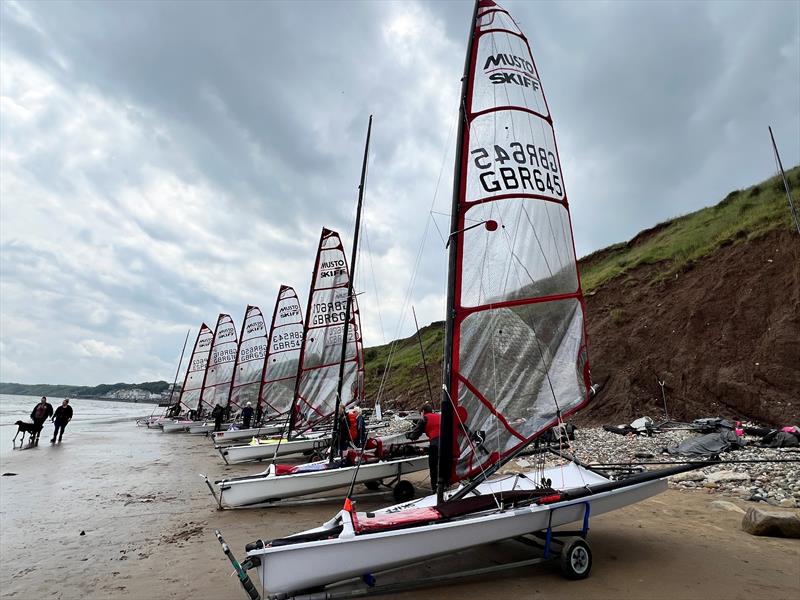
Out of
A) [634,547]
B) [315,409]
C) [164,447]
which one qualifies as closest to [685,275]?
[315,409]

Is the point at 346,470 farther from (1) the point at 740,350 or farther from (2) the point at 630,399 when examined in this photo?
(1) the point at 740,350

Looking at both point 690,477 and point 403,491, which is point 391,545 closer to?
point 403,491

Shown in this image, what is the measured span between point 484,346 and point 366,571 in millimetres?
2763

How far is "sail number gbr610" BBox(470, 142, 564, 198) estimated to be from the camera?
585 cm

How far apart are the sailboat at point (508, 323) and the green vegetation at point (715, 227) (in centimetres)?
1694

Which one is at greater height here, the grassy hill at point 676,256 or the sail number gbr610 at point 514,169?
the grassy hill at point 676,256

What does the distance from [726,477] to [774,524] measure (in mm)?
2913

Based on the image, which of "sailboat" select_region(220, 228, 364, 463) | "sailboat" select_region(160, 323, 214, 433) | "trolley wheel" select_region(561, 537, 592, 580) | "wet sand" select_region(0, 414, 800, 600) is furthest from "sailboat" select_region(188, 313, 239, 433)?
"trolley wheel" select_region(561, 537, 592, 580)

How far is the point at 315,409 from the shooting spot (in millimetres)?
14117

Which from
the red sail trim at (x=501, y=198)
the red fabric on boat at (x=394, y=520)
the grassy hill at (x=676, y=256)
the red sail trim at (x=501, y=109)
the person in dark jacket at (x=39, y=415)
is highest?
the grassy hill at (x=676, y=256)

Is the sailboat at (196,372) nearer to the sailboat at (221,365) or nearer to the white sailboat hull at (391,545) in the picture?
the sailboat at (221,365)

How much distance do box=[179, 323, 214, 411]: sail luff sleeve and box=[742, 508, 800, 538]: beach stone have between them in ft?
93.5

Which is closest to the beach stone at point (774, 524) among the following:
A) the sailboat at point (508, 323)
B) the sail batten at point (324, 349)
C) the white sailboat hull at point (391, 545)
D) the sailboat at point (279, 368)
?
the sailboat at point (508, 323)

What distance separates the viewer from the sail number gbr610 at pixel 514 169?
19.2 feet
